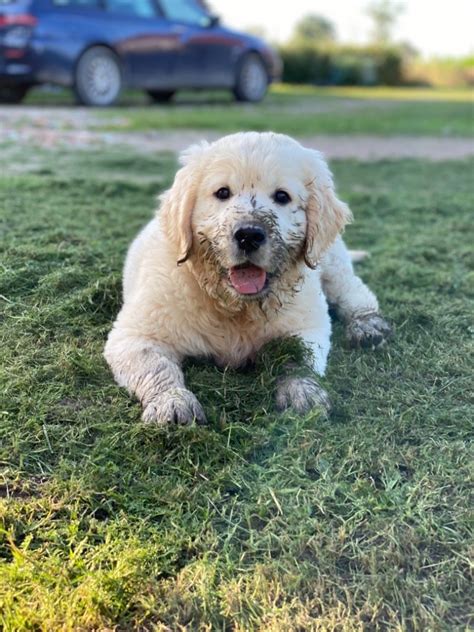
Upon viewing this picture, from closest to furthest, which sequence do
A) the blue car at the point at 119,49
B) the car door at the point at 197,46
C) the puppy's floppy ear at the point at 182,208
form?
the puppy's floppy ear at the point at 182,208, the blue car at the point at 119,49, the car door at the point at 197,46

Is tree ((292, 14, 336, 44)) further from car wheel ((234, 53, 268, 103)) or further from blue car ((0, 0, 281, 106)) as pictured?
blue car ((0, 0, 281, 106))

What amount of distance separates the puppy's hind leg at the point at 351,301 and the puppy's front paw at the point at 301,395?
2.49 ft

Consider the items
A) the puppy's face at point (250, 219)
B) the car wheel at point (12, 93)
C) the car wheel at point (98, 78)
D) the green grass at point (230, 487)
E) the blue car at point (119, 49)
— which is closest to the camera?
the green grass at point (230, 487)

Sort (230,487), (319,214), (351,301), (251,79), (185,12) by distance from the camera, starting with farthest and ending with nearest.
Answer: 1. (251,79)
2. (185,12)
3. (351,301)
4. (319,214)
5. (230,487)

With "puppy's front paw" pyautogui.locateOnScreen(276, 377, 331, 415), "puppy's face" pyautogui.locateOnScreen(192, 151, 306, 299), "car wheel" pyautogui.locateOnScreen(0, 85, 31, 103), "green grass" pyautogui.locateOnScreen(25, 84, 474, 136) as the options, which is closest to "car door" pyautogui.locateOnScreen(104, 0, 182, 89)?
"green grass" pyautogui.locateOnScreen(25, 84, 474, 136)

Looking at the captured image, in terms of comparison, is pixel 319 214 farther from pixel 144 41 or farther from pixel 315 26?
pixel 315 26

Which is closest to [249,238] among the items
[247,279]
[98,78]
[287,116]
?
[247,279]

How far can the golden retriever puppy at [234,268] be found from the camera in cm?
326

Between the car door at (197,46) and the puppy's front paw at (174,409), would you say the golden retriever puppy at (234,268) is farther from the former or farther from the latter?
the car door at (197,46)

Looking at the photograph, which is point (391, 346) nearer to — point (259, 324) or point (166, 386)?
point (259, 324)

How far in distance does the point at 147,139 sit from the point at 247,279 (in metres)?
8.26

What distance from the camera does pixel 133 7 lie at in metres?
14.3

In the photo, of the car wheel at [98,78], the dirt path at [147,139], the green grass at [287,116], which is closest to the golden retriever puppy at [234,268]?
the dirt path at [147,139]

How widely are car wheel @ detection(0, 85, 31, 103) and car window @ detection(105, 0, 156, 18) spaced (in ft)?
7.24
